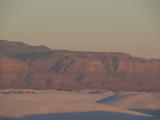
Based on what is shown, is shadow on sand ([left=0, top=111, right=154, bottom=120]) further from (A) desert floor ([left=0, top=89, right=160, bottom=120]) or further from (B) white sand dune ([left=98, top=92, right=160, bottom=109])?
(B) white sand dune ([left=98, top=92, right=160, bottom=109])

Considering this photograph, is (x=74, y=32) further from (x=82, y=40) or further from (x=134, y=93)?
(x=134, y=93)

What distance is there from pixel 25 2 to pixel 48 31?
0.39 m

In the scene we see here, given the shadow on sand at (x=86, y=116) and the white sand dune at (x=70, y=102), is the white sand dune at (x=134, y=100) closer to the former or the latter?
the white sand dune at (x=70, y=102)

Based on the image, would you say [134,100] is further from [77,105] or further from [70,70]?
[70,70]

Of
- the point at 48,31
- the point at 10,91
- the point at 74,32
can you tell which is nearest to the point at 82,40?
the point at 74,32

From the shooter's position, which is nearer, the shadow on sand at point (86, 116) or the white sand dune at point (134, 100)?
the shadow on sand at point (86, 116)

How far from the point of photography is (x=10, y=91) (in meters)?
4.03

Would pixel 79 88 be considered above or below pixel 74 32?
below

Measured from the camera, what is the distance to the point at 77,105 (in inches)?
155

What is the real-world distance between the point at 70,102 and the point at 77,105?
0.08 m

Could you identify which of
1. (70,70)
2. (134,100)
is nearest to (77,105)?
(70,70)

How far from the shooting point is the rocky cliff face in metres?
4.04

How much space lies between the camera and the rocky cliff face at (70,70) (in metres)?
4.04

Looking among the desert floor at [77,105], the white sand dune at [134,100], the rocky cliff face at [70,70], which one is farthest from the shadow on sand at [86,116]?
the rocky cliff face at [70,70]
